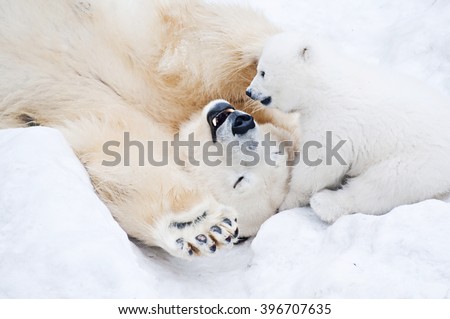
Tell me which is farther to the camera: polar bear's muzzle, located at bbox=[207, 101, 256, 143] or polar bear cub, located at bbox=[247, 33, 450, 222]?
A: polar bear's muzzle, located at bbox=[207, 101, 256, 143]

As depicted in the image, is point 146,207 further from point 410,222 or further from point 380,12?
point 380,12

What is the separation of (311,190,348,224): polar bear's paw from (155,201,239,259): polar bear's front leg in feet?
1.23

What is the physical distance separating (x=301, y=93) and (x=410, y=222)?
35.2 inches

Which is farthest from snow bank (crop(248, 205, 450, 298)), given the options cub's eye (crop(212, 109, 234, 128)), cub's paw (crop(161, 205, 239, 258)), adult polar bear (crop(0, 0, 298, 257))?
cub's eye (crop(212, 109, 234, 128))

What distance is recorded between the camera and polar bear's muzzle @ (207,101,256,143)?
2.87m

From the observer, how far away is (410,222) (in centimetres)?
231

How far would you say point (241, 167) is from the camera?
296cm

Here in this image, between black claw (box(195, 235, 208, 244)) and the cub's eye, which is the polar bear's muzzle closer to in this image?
the cub's eye

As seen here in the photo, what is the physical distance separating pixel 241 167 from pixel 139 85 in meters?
0.76

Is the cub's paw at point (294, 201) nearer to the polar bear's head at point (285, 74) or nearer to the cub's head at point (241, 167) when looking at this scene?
the cub's head at point (241, 167)

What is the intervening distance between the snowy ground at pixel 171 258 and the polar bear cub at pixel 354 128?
190 mm

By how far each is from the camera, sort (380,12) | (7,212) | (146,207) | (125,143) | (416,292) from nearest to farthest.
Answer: (416,292), (7,212), (146,207), (125,143), (380,12)

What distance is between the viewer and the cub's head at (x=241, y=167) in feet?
9.57

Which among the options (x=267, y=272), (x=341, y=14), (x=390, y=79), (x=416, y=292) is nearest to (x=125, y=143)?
(x=267, y=272)
